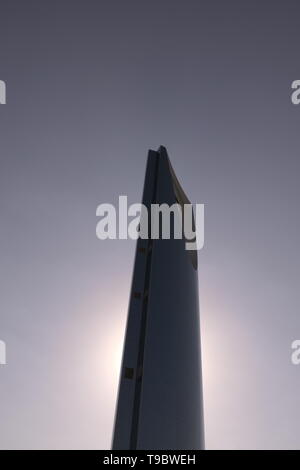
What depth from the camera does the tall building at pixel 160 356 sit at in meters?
6.64

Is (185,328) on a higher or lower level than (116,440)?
higher

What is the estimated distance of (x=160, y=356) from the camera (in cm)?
740

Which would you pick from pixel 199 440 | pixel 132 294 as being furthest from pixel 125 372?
pixel 199 440

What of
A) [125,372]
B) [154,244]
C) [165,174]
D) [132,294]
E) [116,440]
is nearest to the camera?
[116,440]

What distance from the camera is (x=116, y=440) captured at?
6.43 m

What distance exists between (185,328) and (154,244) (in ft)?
6.82

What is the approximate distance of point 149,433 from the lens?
6461 millimetres

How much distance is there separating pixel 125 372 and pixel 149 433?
3.73 ft

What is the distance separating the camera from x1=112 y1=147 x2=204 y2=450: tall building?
6637 mm
